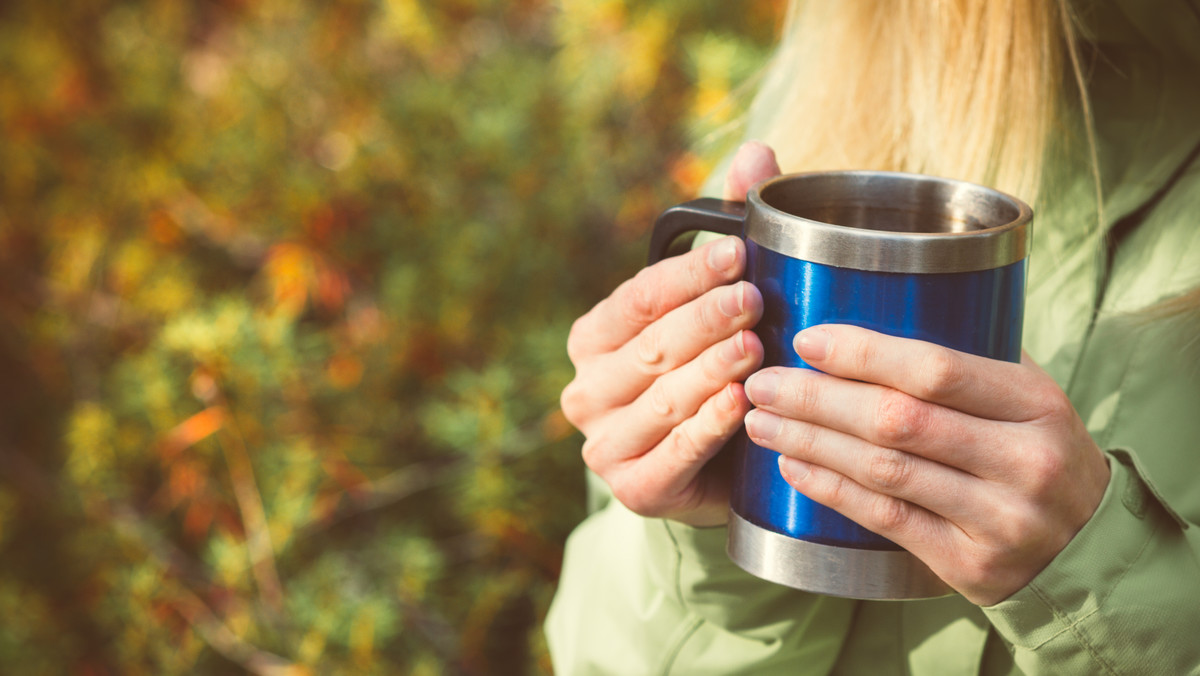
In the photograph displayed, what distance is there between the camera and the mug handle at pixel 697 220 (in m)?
0.66

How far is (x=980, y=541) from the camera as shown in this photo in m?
0.58

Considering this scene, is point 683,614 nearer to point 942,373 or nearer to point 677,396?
point 677,396

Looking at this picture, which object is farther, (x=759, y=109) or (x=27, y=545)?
(x=27, y=545)

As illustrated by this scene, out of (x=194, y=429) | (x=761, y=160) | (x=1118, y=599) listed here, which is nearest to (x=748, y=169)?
(x=761, y=160)

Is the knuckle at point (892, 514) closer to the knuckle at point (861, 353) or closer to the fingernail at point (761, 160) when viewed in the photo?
the knuckle at point (861, 353)

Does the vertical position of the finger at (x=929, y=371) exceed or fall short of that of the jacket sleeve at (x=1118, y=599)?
it exceeds it

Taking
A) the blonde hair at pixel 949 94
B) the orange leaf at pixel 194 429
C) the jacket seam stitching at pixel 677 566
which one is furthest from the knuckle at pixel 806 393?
the orange leaf at pixel 194 429

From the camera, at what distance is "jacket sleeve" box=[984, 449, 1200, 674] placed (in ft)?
2.05

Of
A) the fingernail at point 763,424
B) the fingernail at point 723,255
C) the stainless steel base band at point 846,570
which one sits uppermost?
the fingernail at point 723,255

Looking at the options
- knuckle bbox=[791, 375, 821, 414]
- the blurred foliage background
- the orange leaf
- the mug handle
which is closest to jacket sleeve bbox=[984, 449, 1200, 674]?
knuckle bbox=[791, 375, 821, 414]

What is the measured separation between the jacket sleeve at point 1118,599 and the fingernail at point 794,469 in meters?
0.18

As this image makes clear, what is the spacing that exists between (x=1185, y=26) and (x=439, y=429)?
127cm

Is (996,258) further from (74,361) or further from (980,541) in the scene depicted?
(74,361)

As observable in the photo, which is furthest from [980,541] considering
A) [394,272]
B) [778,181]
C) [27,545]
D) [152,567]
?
[27,545]
